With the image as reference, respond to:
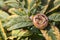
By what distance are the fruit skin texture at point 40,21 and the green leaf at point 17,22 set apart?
0.05 meters

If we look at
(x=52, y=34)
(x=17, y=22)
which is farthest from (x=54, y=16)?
(x=17, y=22)

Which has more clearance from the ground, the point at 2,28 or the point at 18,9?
the point at 18,9

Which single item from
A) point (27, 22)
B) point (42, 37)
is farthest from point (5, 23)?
point (42, 37)

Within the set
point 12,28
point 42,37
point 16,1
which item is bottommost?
point 42,37

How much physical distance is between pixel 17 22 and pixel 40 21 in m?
0.15

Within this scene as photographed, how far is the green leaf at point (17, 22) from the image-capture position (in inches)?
45.5

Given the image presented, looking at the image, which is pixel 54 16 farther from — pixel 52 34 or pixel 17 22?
pixel 17 22

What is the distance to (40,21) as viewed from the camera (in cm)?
116

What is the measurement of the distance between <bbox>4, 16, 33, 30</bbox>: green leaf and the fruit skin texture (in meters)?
0.05

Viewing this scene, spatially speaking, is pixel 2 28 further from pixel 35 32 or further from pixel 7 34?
pixel 35 32

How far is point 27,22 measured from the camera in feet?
3.87

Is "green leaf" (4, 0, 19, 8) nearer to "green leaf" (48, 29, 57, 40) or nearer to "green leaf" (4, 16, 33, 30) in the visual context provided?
"green leaf" (4, 16, 33, 30)

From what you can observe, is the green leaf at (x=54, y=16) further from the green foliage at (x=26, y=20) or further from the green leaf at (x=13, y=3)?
the green leaf at (x=13, y=3)

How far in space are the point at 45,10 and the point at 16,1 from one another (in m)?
0.25
